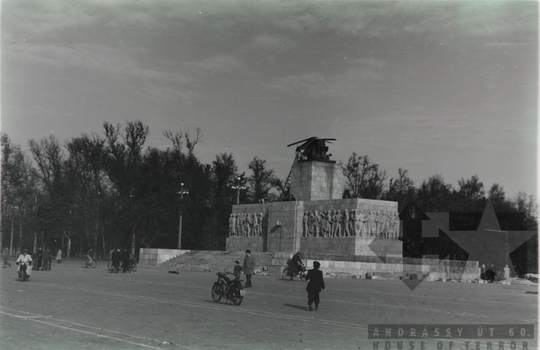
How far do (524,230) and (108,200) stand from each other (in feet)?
120

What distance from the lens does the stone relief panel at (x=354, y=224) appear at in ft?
135

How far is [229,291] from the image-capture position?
54.7 ft

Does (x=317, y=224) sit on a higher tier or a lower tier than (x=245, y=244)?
higher

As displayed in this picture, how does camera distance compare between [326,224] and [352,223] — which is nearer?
[352,223]

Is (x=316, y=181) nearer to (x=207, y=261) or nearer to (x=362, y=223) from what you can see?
(x=362, y=223)

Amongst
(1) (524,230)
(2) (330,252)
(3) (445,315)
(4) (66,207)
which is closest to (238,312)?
(3) (445,315)

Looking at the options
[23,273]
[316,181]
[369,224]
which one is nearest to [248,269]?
[23,273]

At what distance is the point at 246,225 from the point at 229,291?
3386 centimetres

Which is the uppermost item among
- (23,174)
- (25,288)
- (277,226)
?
(23,174)

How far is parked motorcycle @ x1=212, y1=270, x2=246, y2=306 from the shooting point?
16.5 m

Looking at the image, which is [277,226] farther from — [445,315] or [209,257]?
[445,315]

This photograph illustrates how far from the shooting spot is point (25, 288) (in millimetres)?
20141

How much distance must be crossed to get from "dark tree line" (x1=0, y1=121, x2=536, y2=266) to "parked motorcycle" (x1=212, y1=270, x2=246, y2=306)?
4056 cm

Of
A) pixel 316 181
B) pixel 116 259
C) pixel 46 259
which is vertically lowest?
pixel 46 259
